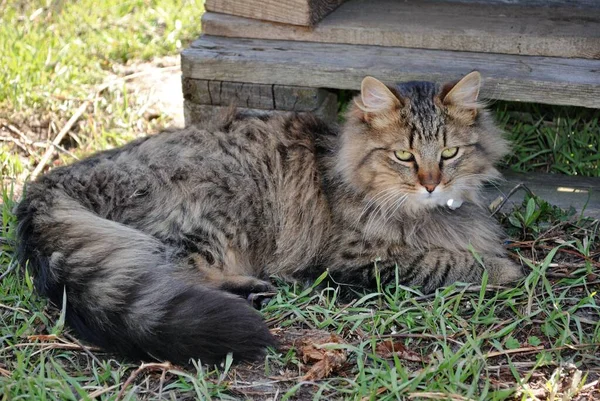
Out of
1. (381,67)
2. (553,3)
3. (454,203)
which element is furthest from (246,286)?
(553,3)

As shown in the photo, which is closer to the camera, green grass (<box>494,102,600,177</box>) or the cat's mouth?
the cat's mouth

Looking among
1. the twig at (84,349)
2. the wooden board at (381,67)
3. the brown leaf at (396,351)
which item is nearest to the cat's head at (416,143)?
the wooden board at (381,67)

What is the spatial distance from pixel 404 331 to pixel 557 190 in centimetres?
156

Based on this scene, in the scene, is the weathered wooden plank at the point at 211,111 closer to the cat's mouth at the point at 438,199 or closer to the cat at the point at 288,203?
the cat at the point at 288,203

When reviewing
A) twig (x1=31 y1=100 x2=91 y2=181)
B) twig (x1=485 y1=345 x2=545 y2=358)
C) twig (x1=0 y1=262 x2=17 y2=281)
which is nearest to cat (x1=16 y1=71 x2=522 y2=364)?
twig (x1=0 y1=262 x2=17 y2=281)

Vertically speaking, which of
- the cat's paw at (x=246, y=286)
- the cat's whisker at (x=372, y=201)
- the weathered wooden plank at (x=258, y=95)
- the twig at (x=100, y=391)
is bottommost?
the cat's paw at (x=246, y=286)

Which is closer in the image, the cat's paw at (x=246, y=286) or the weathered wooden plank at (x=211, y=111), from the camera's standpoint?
the cat's paw at (x=246, y=286)

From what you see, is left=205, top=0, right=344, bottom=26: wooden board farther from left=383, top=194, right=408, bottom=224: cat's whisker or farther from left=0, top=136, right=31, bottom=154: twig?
left=0, top=136, right=31, bottom=154: twig

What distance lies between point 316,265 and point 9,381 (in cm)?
143

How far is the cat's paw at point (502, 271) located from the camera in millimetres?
3447

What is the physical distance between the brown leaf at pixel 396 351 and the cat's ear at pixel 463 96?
1038 millimetres

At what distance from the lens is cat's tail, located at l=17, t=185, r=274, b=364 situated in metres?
2.78

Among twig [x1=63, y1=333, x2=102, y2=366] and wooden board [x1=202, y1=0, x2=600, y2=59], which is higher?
wooden board [x1=202, y1=0, x2=600, y2=59]

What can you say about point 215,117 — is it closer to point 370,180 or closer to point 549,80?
point 370,180
